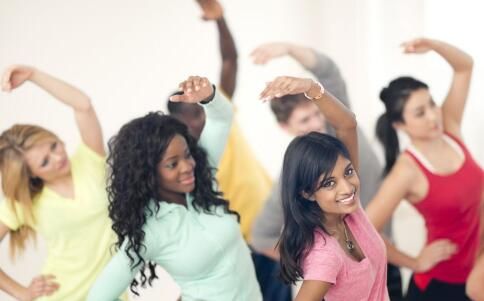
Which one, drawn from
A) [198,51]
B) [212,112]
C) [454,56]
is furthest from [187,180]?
[198,51]

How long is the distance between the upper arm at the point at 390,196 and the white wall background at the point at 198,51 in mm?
339

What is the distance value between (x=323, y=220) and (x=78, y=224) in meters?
0.53

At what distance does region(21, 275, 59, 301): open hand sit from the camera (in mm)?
1524

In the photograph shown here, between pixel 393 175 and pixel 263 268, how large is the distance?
468 mm

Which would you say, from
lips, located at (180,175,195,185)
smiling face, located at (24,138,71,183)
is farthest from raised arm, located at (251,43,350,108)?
smiling face, located at (24,138,71,183)

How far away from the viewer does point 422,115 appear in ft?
5.12

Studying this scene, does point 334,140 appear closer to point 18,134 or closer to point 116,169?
point 116,169

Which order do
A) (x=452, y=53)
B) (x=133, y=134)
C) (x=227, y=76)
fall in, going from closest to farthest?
(x=133, y=134) → (x=452, y=53) → (x=227, y=76)

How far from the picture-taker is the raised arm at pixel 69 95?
137cm

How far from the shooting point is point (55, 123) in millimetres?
1896

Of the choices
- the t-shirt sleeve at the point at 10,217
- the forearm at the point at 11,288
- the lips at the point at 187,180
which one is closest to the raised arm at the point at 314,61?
the lips at the point at 187,180

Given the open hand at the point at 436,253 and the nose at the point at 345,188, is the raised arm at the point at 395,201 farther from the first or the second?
the nose at the point at 345,188

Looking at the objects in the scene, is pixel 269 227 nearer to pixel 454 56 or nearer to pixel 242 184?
pixel 242 184

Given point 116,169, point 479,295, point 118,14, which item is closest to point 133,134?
point 116,169
